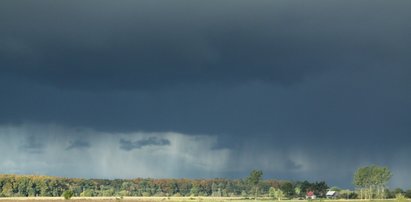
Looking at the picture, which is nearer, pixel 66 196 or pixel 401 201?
pixel 401 201

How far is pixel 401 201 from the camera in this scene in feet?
424

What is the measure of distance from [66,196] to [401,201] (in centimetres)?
10360

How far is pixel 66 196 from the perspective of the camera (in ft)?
569
